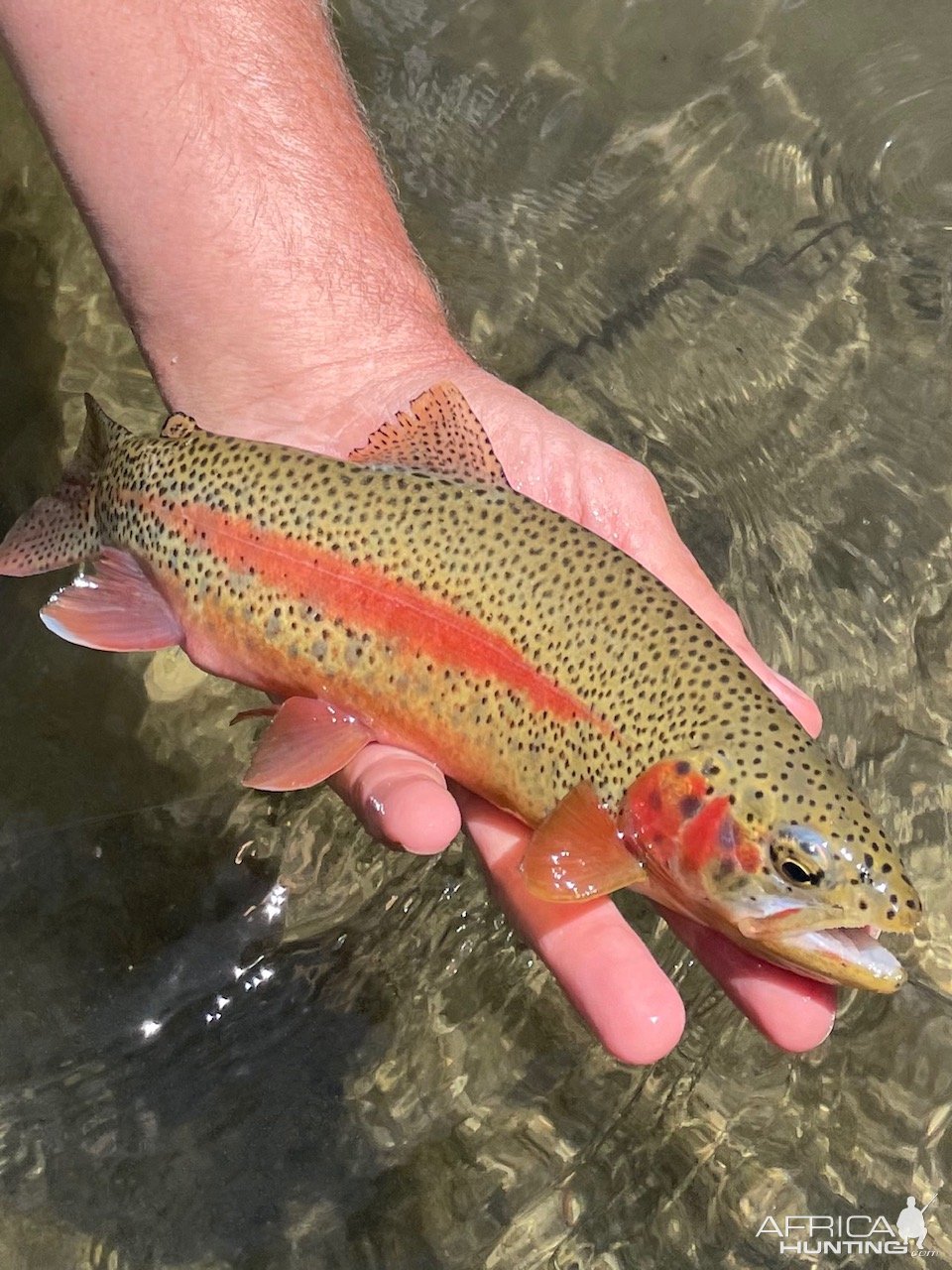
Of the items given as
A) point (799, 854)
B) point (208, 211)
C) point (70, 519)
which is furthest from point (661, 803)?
point (208, 211)

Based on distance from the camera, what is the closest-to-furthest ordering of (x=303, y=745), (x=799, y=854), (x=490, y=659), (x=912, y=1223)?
(x=799, y=854) → (x=490, y=659) → (x=303, y=745) → (x=912, y=1223)

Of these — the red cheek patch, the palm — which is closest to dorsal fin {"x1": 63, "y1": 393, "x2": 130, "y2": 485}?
the palm

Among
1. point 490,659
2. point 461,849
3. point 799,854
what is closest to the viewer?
point 799,854

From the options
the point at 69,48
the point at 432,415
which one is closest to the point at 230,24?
the point at 69,48

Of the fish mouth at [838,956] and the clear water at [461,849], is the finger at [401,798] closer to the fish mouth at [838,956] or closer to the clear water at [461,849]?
the fish mouth at [838,956]

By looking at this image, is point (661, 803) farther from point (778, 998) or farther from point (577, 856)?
point (778, 998)

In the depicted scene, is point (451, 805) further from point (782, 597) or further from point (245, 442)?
point (782, 597)
